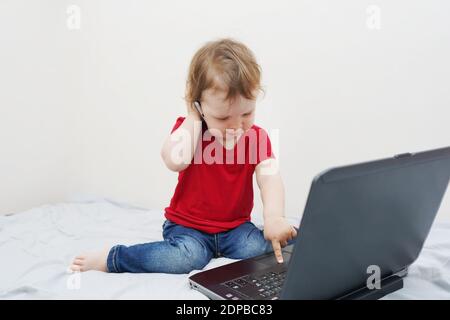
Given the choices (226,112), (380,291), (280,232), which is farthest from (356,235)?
(226,112)

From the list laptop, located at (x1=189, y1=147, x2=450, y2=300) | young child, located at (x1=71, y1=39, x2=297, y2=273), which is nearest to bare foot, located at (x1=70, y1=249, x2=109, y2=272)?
young child, located at (x1=71, y1=39, x2=297, y2=273)

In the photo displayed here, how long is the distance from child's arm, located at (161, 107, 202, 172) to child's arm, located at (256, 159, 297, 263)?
196 mm

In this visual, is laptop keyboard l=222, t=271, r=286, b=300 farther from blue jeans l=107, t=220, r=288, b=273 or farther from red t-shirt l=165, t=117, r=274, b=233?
red t-shirt l=165, t=117, r=274, b=233

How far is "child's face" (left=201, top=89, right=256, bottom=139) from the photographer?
2.94 ft

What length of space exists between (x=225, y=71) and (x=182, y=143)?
195 millimetres

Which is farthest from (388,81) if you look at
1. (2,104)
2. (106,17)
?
(2,104)

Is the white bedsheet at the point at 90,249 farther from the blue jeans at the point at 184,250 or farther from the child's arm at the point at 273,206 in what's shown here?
the child's arm at the point at 273,206

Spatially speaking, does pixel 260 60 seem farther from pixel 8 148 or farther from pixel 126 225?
pixel 8 148

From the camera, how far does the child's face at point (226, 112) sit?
0.90 meters

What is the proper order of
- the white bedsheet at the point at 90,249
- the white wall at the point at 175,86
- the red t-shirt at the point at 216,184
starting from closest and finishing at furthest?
the white bedsheet at the point at 90,249 → the red t-shirt at the point at 216,184 → the white wall at the point at 175,86

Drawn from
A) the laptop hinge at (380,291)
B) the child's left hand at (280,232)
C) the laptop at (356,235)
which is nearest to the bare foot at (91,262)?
the laptop at (356,235)

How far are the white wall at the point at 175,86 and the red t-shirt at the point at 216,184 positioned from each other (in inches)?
14.8

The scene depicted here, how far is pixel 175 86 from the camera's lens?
1.58 m
